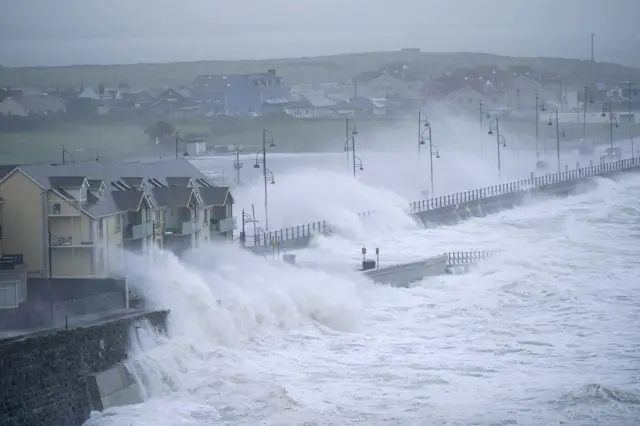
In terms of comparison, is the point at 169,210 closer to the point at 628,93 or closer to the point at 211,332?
the point at 211,332

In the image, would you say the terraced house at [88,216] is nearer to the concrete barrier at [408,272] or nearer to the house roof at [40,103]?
the house roof at [40,103]

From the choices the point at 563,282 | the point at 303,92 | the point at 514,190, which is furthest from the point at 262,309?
the point at 303,92

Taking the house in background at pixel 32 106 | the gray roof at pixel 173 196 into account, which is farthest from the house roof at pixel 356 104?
the gray roof at pixel 173 196

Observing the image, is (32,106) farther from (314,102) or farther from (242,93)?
(314,102)


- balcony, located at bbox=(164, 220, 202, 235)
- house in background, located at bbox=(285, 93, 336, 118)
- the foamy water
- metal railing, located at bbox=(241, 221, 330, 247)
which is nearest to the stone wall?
the foamy water

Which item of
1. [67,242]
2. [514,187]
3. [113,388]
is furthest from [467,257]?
[514,187]

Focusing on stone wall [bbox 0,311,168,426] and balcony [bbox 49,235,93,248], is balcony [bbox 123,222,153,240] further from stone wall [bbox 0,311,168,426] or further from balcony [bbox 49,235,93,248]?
stone wall [bbox 0,311,168,426]
